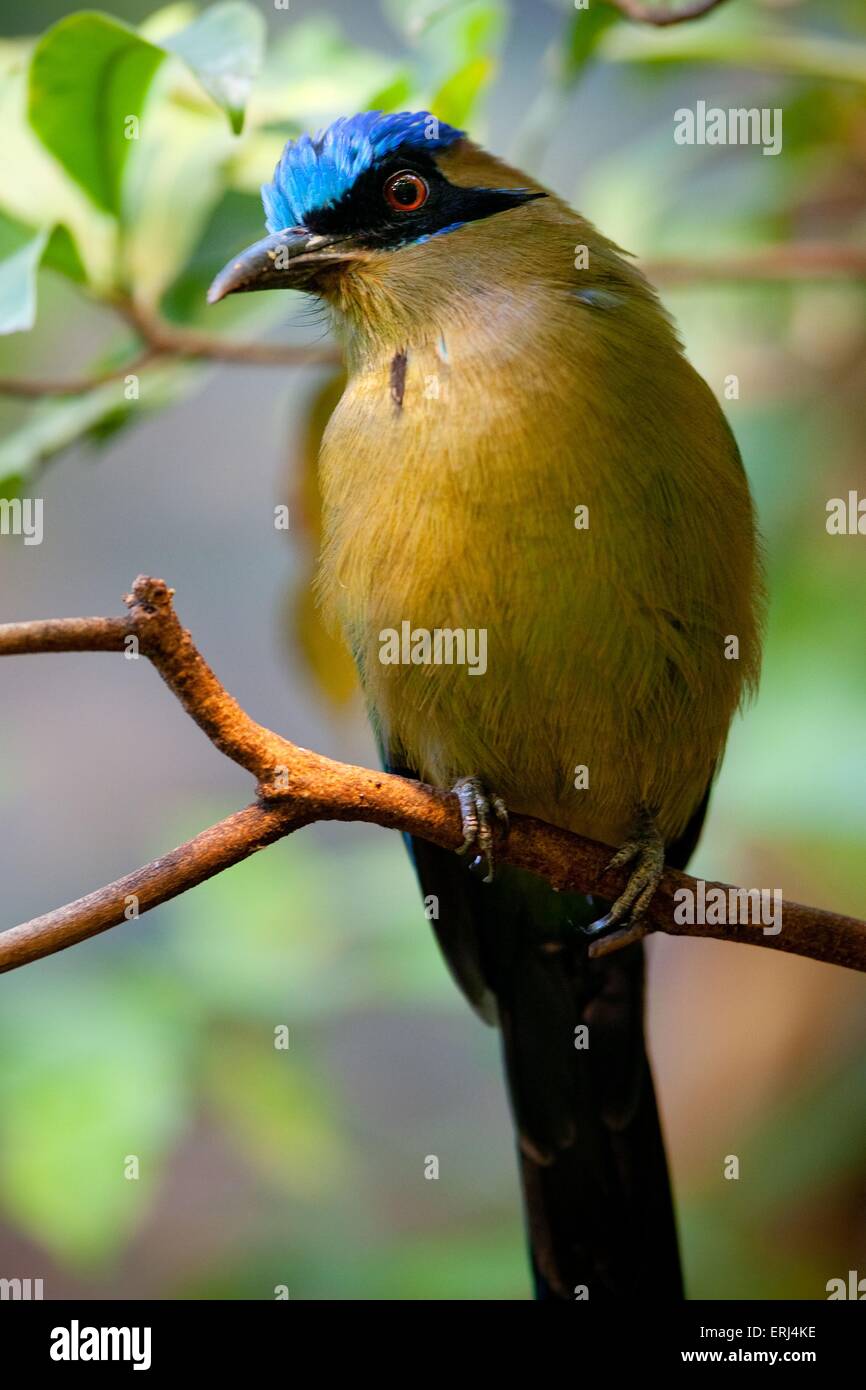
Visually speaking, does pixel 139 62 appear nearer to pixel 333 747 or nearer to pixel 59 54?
pixel 59 54

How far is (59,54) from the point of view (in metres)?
2.96

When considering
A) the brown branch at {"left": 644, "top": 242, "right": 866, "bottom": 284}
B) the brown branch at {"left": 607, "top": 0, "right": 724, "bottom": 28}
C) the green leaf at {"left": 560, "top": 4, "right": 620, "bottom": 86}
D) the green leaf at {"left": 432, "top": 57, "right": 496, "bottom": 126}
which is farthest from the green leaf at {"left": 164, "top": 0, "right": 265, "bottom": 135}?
the brown branch at {"left": 644, "top": 242, "right": 866, "bottom": 284}

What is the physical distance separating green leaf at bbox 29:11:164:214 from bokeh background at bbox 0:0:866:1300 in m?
0.11

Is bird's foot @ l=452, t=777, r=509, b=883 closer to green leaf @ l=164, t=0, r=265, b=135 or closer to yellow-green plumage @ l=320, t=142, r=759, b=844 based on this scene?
yellow-green plumage @ l=320, t=142, r=759, b=844

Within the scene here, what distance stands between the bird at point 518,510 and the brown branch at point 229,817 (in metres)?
0.33

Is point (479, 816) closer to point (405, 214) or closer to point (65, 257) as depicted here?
point (405, 214)

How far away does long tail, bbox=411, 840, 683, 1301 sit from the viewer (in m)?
3.29

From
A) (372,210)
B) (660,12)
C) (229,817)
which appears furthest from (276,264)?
(229,817)

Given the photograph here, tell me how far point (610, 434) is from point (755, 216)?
1.99 metres

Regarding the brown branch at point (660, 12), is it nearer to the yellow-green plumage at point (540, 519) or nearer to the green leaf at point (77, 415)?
the yellow-green plumage at point (540, 519)

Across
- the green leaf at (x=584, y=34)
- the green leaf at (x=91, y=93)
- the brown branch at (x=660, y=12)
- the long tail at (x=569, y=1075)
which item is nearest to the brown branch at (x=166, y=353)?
the green leaf at (x=91, y=93)

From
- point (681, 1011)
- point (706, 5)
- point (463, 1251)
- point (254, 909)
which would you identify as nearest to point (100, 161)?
point (706, 5)

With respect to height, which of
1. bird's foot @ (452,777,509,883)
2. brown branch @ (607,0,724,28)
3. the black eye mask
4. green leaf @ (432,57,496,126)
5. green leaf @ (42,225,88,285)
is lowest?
bird's foot @ (452,777,509,883)

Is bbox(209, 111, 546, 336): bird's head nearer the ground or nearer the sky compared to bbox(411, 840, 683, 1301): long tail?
nearer the sky
